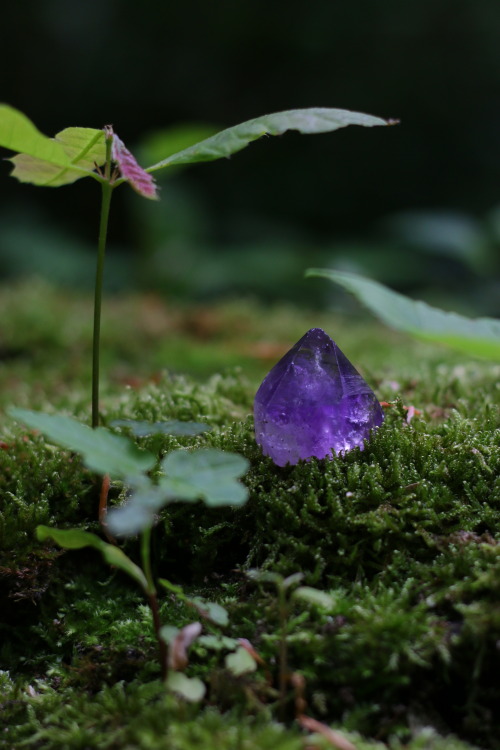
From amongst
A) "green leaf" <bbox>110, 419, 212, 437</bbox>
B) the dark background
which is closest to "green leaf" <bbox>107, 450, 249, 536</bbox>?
"green leaf" <bbox>110, 419, 212, 437</bbox>

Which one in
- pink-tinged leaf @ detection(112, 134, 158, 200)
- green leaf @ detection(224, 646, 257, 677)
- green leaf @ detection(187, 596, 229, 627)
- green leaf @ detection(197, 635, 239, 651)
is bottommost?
green leaf @ detection(224, 646, 257, 677)

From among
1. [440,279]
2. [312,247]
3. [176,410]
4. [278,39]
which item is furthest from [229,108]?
[176,410]

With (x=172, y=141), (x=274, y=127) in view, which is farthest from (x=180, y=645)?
(x=172, y=141)

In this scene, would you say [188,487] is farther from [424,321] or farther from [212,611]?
[424,321]

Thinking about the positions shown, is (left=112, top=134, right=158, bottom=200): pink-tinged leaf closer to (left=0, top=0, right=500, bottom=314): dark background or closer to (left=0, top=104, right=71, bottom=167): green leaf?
(left=0, top=104, right=71, bottom=167): green leaf

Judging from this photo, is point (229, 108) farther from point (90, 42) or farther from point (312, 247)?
point (312, 247)

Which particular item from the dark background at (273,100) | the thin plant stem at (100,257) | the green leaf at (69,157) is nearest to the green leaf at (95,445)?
the thin plant stem at (100,257)
